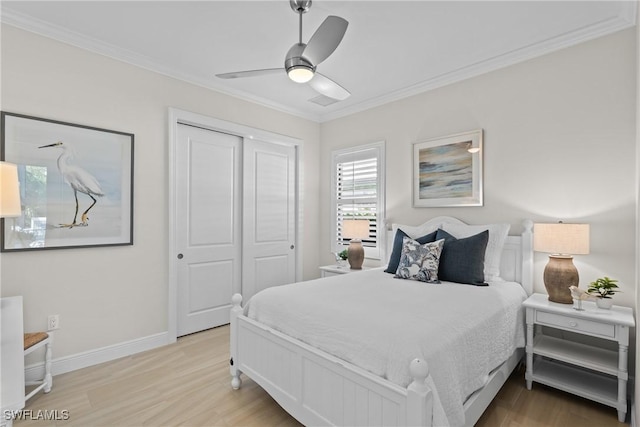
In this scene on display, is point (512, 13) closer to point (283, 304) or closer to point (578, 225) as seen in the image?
point (578, 225)

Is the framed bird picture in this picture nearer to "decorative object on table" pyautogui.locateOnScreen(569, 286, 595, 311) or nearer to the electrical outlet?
the electrical outlet

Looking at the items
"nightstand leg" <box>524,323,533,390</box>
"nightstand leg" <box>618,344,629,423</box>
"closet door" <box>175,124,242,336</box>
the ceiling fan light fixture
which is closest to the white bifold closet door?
"closet door" <box>175,124,242,336</box>

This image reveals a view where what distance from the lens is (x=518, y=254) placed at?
2705 mm

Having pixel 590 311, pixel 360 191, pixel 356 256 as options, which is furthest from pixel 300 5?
pixel 590 311

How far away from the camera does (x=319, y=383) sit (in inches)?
65.2

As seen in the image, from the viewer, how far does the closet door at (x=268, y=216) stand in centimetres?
383

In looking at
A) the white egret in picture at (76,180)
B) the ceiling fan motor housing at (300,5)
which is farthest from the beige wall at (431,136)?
the ceiling fan motor housing at (300,5)

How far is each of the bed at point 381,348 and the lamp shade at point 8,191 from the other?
146 centimetres

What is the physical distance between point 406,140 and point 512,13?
1519 mm

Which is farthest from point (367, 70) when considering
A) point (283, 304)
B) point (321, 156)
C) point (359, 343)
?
point (359, 343)

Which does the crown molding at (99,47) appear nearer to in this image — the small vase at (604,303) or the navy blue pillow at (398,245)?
the navy blue pillow at (398,245)

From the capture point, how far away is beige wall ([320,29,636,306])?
2.28 m

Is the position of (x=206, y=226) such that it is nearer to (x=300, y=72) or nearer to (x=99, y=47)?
(x=99, y=47)

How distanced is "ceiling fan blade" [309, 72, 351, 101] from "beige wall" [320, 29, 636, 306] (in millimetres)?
1434
